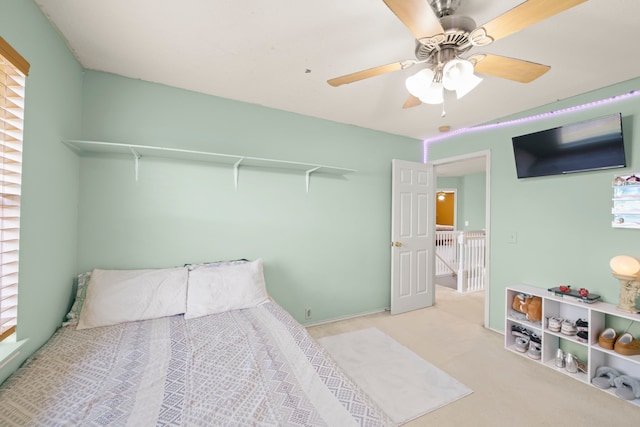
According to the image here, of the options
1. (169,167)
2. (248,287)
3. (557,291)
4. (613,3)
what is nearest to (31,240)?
(169,167)

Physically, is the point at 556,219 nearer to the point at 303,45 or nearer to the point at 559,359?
the point at 559,359

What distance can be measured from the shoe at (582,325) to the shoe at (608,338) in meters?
0.09

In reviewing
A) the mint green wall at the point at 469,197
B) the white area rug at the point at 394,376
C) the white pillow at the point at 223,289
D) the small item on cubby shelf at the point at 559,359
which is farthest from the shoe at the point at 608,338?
the mint green wall at the point at 469,197

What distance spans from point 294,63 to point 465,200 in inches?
260

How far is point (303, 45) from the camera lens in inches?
66.1

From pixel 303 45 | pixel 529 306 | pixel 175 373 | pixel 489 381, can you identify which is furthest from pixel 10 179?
pixel 529 306

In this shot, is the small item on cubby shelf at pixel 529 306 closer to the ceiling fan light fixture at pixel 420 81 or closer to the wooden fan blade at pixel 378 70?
the ceiling fan light fixture at pixel 420 81

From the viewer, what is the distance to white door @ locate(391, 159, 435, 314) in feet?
Answer: 10.9

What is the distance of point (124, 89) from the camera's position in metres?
2.11

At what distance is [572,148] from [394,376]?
255 centimetres

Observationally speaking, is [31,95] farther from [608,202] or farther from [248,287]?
[608,202]

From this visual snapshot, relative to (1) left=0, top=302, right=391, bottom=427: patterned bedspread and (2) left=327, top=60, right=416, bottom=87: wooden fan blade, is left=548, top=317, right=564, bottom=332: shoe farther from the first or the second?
(2) left=327, top=60, right=416, bottom=87: wooden fan blade

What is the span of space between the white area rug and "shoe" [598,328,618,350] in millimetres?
1132

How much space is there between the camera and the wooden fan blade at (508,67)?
129cm
